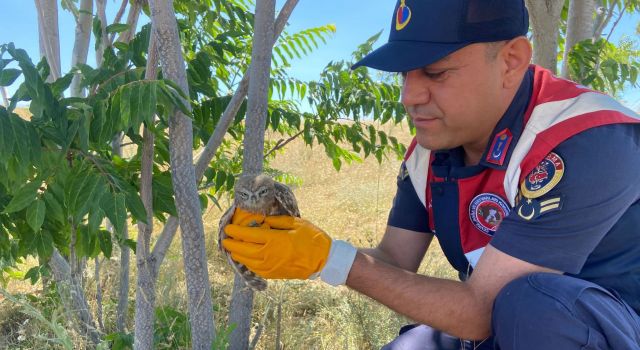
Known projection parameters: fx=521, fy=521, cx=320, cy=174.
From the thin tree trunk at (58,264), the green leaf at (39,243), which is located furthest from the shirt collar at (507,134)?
the thin tree trunk at (58,264)

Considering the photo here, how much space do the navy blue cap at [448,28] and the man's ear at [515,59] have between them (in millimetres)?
31

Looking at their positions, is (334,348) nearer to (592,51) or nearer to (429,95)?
(429,95)

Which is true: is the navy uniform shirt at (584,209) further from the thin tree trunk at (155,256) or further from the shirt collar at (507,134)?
the thin tree trunk at (155,256)

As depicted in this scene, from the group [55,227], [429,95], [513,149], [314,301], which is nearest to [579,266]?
[513,149]

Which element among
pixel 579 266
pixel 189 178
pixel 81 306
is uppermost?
pixel 189 178

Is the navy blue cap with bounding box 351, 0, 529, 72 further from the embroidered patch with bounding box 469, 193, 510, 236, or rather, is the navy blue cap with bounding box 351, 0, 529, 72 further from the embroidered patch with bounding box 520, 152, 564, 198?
the embroidered patch with bounding box 469, 193, 510, 236

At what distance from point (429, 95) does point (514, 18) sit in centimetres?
37

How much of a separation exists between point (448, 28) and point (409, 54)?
147 mm

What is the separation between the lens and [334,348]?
308 cm

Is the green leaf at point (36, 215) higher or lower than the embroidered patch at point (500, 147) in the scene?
lower

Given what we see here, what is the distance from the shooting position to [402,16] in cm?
184

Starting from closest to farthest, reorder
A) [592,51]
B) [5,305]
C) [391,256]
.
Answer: [391,256] → [592,51] → [5,305]

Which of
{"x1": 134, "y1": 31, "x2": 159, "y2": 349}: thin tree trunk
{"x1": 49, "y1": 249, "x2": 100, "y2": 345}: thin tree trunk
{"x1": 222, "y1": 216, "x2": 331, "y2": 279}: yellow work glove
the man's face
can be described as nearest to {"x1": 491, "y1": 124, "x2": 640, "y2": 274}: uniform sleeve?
the man's face

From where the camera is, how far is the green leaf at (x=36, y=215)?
1.76 m
